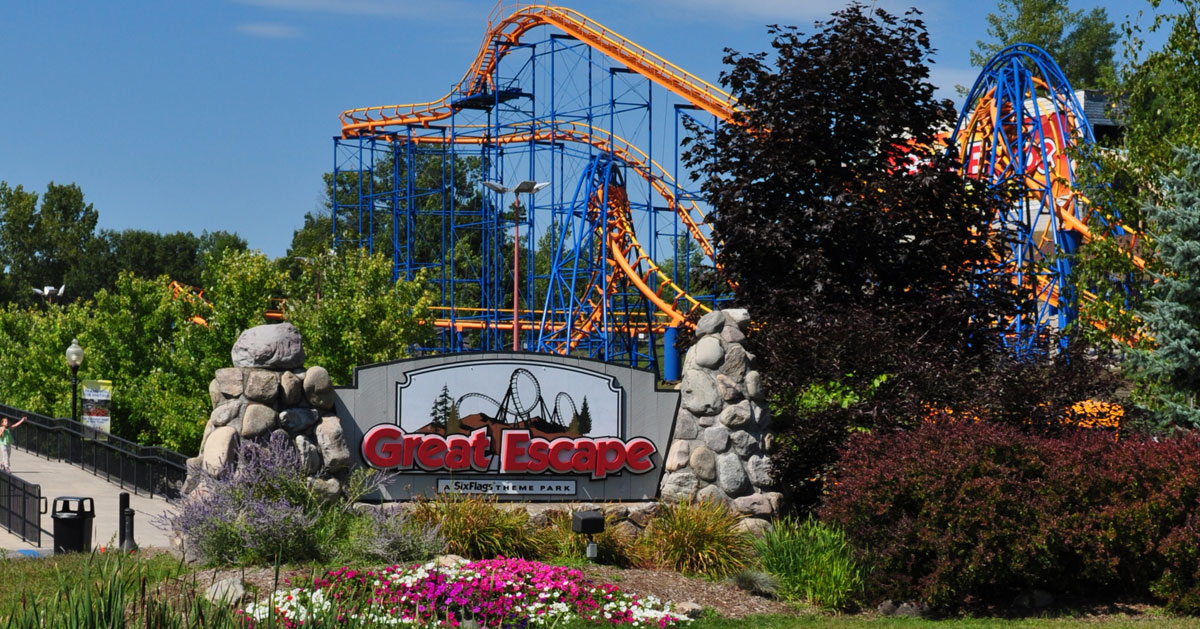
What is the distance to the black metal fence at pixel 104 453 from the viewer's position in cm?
2170

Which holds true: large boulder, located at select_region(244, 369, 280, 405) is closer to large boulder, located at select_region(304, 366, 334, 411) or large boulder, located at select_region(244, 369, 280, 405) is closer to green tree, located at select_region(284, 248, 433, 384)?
large boulder, located at select_region(304, 366, 334, 411)

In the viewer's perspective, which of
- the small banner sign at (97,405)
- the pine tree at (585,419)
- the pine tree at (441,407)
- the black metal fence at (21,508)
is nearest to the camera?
the pine tree at (441,407)

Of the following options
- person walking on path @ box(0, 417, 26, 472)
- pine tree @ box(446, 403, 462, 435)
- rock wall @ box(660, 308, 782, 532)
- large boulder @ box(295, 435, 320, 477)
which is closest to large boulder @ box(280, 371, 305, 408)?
large boulder @ box(295, 435, 320, 477)

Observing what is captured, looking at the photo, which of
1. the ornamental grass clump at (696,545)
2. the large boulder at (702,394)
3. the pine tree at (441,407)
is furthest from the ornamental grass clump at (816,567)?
the pine tree at (441,407)

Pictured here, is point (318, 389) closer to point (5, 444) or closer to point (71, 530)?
point (71, 530)

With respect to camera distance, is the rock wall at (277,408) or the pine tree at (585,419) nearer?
the rock wall at (277,408)

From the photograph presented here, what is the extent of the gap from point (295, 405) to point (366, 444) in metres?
0.89

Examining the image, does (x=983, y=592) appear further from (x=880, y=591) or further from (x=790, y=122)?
(x=790, y=122)

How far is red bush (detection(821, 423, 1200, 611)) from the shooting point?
10.9 metres

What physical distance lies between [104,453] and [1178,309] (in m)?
19.9

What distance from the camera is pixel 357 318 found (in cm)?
2541

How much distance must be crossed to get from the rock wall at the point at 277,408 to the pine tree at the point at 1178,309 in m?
9.23

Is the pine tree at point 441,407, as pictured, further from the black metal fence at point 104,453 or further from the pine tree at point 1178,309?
the pine tree at point 1178,309

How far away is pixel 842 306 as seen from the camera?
1490cm
